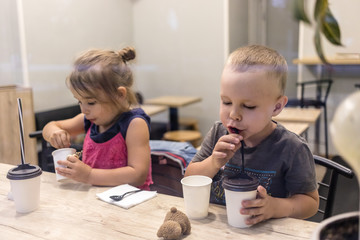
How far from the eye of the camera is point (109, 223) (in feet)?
2.50

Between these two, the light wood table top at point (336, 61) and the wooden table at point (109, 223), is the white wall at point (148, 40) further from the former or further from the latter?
the wooden table at point (109, 223)

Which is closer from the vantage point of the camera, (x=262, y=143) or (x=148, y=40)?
(x=262, y=143)

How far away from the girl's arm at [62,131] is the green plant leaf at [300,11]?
94cm

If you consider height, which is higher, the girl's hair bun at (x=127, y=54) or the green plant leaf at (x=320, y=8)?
the green plant leaf at (x=320, y=8)

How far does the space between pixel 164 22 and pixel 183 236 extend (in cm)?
367

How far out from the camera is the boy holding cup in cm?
81

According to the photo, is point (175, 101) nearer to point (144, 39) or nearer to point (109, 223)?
point (144, 39)

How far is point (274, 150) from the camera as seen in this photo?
3.03ft

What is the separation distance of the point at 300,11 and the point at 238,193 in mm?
382

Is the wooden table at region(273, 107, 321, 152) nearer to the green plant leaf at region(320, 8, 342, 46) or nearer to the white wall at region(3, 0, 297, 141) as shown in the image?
the white wall at region(3, 0, 297, 141)

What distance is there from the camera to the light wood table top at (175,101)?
3703 mm

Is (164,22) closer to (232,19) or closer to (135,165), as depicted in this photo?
(232,19)

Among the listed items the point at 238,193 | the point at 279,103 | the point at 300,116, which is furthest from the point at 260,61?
the point at 300,116

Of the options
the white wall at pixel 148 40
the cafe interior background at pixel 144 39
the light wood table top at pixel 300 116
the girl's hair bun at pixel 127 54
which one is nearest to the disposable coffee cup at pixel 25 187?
the girl's hair bun at pixel 127 54
